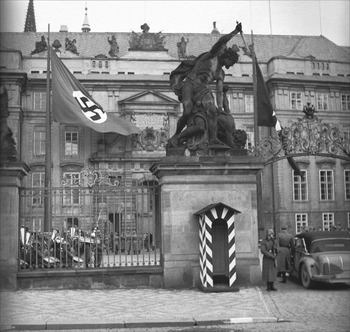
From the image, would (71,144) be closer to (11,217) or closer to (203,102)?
(203,102)

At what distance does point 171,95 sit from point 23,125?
36.1 ft

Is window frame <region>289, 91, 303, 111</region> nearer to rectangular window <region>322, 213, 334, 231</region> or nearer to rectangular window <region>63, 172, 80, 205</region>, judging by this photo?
rectangular window <region>322, 213, 334, 231</region>

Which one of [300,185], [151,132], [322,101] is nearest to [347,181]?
[300,185]

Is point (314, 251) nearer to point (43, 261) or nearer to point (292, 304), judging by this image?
point (292, 304)

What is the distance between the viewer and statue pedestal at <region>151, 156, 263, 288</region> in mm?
13406

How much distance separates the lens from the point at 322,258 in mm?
13078

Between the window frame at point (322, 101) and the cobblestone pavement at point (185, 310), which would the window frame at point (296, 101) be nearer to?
the window frame at point (322, 101)

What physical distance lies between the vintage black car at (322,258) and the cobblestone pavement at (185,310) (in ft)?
1.15

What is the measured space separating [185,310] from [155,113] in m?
33.3

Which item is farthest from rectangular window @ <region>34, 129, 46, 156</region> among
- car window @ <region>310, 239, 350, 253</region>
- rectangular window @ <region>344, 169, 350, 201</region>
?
car window @ <region>310, 239, 350, 253</region>

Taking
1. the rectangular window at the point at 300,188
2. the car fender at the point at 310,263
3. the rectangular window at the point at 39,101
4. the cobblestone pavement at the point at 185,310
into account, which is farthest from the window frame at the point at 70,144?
the car fender at the point at 310,263

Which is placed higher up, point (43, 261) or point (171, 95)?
point (171, 95)

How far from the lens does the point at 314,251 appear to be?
45.1ft

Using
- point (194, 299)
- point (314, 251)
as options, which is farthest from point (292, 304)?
point (314, 251)
